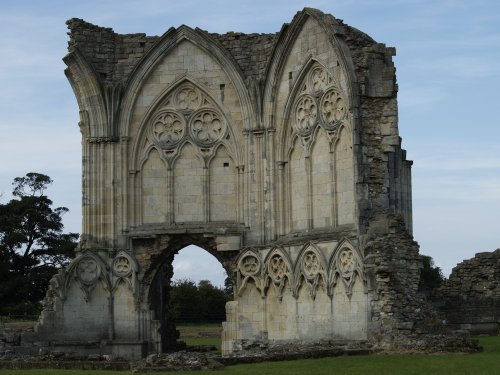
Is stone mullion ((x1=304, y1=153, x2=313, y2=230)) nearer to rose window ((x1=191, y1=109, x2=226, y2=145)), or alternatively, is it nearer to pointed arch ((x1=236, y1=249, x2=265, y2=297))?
pointed arch ((x1=236, y1=249, x2=265, y2=297))

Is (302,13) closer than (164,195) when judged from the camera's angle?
Yes

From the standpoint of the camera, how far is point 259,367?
24938mm

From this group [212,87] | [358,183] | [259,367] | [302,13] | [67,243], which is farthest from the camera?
[67,243]

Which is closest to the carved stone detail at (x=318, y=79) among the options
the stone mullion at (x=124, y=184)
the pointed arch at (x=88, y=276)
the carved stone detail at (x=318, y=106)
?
the carved stone detail at (x=318, y=106)

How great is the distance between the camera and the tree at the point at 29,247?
191 feet

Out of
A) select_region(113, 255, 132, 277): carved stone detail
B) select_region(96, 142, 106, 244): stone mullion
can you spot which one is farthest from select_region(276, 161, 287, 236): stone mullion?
select_region(96, 142, 106, 244): stone mullion

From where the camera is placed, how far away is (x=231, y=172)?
35.7 m

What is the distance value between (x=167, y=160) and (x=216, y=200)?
177 cm

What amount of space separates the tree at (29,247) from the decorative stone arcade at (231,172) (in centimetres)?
2191

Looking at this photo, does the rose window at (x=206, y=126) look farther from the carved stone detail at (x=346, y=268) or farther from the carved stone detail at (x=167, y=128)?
the carved stone detail at (x=346, y=268)

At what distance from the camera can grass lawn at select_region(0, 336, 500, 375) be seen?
74.6 ft

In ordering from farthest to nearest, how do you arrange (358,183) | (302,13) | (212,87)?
1. (212,87)
2. (302,13)
3. (358,183)

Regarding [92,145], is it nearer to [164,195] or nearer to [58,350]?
[164,195]

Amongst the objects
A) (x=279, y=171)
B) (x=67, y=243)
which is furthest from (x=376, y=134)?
(x=67, y=243)
